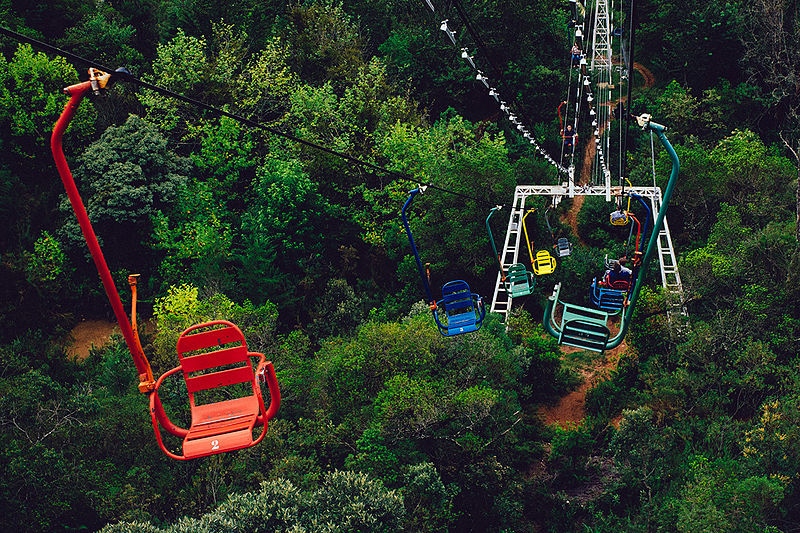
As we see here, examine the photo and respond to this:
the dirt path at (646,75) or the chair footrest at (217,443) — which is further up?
the chair footrest at (217,443)

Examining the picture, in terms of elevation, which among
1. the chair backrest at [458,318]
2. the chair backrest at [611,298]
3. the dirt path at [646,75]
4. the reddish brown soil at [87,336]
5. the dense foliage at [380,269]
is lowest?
the reddish brown soil at [87,336]

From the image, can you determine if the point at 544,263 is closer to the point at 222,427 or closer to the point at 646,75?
the point at 222,427

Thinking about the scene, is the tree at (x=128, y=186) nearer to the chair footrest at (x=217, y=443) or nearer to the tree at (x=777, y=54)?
the tree at (x=777, y=54)

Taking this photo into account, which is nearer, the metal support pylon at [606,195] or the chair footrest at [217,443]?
the chair footrest at [217,443]

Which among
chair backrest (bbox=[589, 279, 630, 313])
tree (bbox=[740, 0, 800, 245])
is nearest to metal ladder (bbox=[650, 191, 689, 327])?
tree (bbox=[740, 0, 800, 245])

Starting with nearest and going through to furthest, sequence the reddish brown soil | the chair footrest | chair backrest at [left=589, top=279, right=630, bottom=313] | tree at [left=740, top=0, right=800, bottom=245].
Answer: the chair footrest
chair backrest at [left=589, top=279, right=630, bottom=313]
the reddish brown soil
tree at [left=740, top=0, right=800, bottom=245]

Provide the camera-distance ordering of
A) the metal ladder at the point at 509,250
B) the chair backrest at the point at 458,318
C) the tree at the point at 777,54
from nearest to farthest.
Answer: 1. the chair backrest at the point at 458,318
2. the metal ladder at the point at 509,250
3. the tree at the point at 777,54

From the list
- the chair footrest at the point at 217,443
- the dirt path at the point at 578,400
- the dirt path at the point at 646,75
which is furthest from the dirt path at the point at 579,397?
the chair footrest at the point at 217,443

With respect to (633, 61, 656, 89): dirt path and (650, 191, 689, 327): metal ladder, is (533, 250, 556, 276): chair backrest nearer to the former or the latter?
(650, 191, 689, 327): metal ladder

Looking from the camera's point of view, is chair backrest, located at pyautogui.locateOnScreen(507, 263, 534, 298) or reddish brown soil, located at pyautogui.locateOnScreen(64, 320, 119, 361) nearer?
chair backrest, located at pyautogui.locateOnScreen(507, 263, 534, 298)
